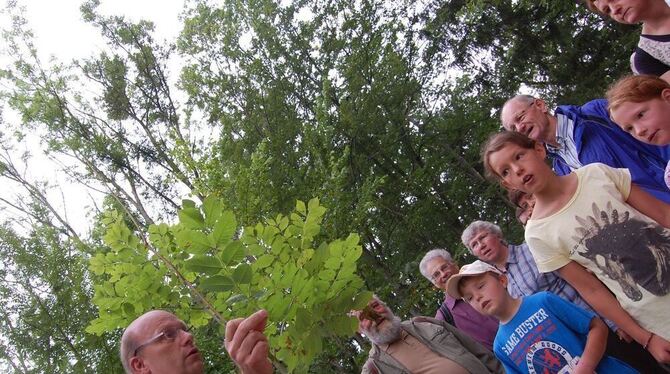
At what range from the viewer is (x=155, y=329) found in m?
1.51

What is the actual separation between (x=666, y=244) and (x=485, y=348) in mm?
1774

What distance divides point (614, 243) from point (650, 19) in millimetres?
1012

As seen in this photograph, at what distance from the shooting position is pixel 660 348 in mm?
1819

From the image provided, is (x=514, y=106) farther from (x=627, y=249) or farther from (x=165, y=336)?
(x=165, y=336)

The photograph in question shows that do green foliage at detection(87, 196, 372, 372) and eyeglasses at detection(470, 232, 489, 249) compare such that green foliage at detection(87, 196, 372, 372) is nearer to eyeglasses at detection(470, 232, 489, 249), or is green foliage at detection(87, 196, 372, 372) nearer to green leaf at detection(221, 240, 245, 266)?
green leaf at detection(221, 240, 245, 266)

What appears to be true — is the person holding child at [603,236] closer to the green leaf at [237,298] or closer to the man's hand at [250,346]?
the green leaf at [237,298]

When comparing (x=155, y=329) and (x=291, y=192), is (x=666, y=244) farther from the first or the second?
(x=291, y=192)

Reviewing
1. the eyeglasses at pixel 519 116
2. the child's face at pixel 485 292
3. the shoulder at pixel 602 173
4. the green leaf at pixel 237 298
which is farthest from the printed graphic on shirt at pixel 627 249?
the green leaf at pixel 237 298

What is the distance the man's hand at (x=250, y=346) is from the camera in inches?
36.6

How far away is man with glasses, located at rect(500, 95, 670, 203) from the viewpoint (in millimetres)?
2330

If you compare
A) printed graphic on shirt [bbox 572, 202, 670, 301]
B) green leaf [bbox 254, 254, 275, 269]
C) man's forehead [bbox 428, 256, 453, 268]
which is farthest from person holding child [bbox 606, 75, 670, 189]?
man's forehead [bbox 428, 256, 453, 268]

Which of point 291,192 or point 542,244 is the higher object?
point 291,192

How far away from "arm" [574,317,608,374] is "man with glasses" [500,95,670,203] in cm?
61

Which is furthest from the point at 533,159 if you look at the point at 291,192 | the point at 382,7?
the point at 382,7
